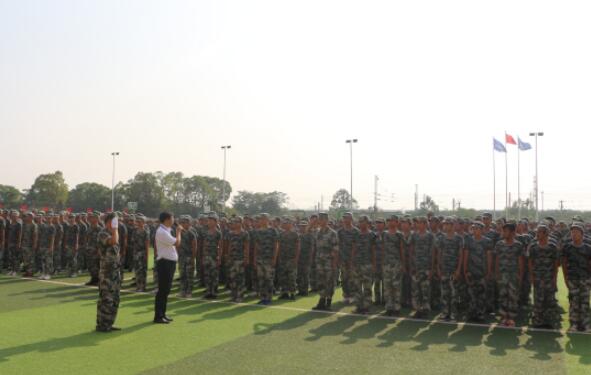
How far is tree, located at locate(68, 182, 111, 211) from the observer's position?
221 ft

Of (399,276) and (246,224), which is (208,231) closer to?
(246,224)

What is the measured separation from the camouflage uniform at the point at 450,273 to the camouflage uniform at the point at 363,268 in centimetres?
143

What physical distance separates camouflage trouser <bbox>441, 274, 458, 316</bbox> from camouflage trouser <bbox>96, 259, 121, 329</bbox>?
19.5 feet

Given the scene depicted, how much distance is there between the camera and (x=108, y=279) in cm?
789

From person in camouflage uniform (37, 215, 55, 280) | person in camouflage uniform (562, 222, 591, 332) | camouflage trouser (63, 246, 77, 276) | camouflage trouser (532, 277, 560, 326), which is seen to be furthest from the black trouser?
camouflage trouser (63, 246, 77, 276)

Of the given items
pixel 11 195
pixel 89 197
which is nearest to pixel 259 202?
pixel 89 197

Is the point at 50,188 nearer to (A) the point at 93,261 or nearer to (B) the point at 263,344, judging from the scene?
(A) the point at 93,261

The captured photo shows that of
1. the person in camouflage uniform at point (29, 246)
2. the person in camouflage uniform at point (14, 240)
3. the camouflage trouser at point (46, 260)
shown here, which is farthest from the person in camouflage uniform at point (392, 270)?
the person in camouflage uniform at point (14, 240)

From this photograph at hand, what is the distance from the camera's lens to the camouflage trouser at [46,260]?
1459 cm

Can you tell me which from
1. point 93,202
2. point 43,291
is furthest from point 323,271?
point 93,202

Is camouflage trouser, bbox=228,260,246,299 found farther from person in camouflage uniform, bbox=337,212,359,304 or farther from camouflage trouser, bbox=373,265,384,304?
camouflage trouser, bbox=373,265,384,304

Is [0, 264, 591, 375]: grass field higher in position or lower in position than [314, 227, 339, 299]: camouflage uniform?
lower

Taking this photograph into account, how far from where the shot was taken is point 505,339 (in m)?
7.86

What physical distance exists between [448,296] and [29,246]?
12.3m
